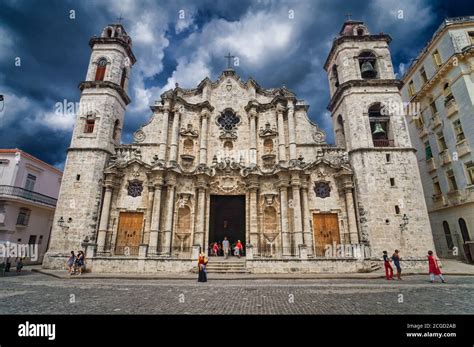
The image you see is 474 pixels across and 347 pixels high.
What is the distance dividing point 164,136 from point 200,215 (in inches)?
296

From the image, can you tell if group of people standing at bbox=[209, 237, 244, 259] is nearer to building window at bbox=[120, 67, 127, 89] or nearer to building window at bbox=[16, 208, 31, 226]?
building window at bbox=[16, 208, 31, 226]

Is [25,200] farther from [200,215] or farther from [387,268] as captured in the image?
[387,268]

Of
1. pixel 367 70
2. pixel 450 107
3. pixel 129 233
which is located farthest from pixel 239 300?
pixel 450 107

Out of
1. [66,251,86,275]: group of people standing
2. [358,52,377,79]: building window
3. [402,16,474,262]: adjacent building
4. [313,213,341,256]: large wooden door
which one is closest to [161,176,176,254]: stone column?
[66,251,86,275]: group of people standing

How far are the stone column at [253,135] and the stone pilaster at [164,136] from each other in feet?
23.7

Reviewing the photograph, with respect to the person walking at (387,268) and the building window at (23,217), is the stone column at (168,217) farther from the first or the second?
the person walking at (387,268)

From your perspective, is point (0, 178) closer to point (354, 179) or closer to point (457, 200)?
point (354, 179)

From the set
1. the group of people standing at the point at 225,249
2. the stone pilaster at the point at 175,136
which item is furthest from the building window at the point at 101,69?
the group of people standing at the point at 225,249

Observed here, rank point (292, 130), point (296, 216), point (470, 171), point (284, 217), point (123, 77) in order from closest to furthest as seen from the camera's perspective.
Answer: point (296, 216), point (284, 217), point (470, 171), point (292, 130), point (123, 77)

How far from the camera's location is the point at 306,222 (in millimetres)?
17547

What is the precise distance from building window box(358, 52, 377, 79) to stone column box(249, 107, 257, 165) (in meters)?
9.77

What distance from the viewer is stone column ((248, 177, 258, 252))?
17.8 metres

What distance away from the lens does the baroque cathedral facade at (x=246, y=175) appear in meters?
16.4

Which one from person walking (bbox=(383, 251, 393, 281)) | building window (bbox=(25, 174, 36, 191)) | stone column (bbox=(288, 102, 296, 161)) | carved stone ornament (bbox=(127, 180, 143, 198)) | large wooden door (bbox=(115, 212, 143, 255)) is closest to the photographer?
person walking (bbox=(383, 251, 393, 281))
